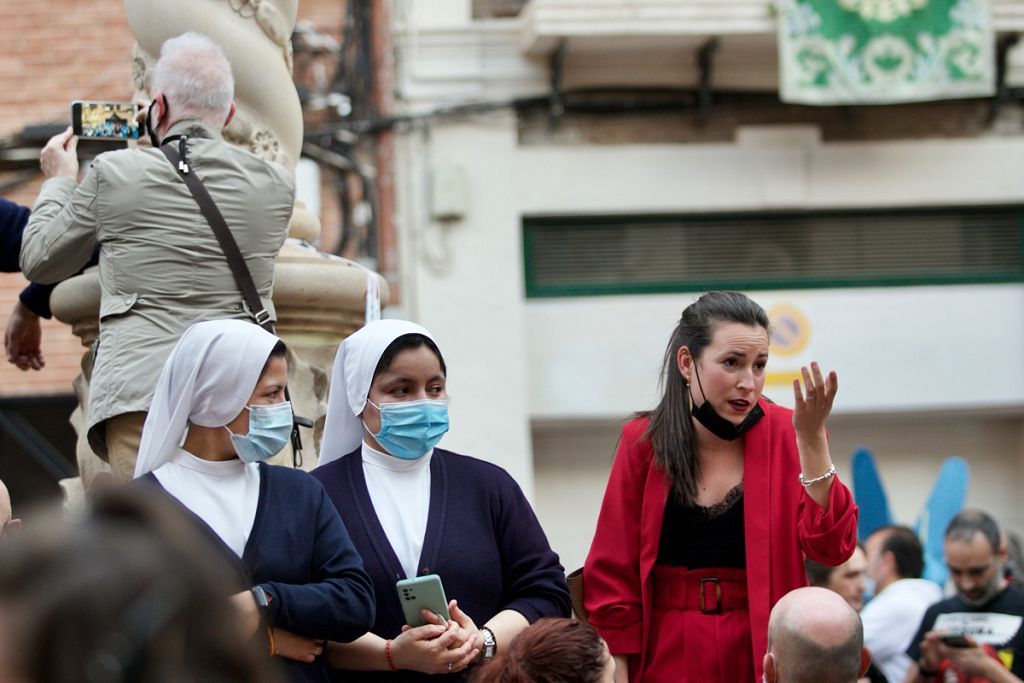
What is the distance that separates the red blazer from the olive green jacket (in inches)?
46.0

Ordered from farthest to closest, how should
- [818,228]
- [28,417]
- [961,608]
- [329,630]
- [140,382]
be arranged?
[818,228] < [28,417] < [961,608] < [140,382] < [329,630]

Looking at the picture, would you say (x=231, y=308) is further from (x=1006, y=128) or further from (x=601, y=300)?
(x=1006, y=128)

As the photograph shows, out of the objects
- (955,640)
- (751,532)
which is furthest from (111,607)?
(955,640)

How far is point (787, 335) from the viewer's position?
1225 centimetres

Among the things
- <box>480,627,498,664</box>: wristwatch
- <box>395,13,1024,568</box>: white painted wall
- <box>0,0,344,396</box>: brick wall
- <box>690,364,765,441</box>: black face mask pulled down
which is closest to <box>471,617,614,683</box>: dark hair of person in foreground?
<box>480,627,498,664</box>: wristwatch

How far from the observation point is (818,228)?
12.5 meters

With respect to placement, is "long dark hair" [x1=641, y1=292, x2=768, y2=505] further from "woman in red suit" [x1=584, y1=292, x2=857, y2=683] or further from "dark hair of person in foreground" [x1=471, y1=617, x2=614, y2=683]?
"dark hair of person in foreground" [x1=471, y1=617, x2=614, y2=683]

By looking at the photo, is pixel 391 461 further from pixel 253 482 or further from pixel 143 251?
pixel 143 251

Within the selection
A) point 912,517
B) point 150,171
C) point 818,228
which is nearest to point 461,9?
point 818,228

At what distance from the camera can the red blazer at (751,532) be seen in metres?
4.27

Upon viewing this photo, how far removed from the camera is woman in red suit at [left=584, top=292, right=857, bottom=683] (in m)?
4.32

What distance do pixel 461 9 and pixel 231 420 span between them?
8640mm

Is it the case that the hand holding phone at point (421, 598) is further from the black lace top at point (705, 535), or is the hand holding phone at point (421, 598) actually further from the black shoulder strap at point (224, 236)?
the black shoulder strap at point (224, 236)

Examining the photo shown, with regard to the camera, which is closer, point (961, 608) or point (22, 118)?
point (961, 608)
